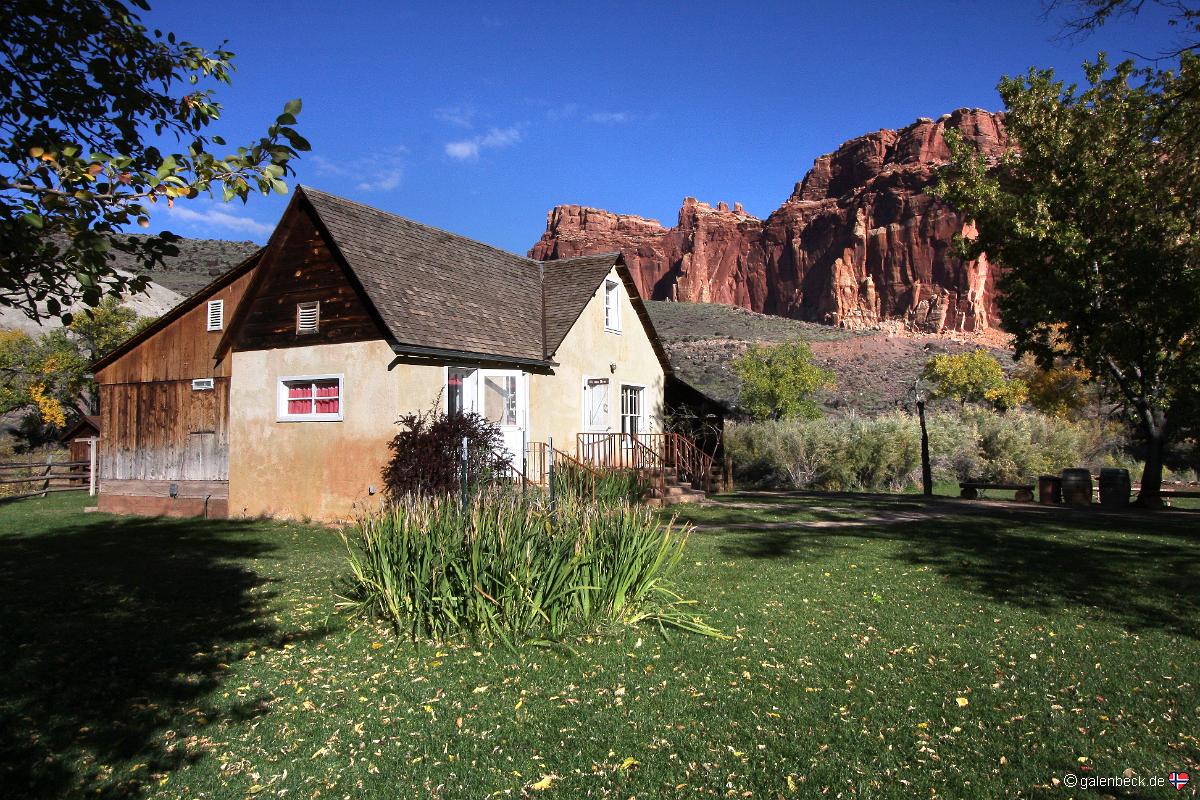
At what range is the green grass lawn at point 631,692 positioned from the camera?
4129 millimetres

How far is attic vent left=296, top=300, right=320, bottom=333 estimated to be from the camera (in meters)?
14.9

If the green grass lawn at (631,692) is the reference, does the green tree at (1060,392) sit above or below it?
above

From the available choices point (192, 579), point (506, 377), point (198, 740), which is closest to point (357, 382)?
point (506, 377)

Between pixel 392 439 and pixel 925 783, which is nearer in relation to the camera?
pixel 925 783

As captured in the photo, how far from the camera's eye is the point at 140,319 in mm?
40875

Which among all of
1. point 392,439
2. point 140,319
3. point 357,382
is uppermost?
point 140,319

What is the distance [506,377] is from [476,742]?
12.0m

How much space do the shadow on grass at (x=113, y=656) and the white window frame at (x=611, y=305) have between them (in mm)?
11280

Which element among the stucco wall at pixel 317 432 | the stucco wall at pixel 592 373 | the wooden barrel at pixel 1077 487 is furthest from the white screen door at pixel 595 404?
the wooden barrel at pixel 1077 487

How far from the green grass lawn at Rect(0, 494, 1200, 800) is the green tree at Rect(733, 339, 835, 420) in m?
32.3

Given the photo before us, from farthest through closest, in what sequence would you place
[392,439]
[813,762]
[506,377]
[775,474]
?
[775,474]
[506,377]
[392,439]
[813,762]

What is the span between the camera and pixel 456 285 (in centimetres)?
1698

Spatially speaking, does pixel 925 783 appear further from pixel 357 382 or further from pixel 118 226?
pixel 357 382

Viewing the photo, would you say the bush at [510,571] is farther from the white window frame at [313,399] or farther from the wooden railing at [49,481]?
the wooden railing at [49,481]
